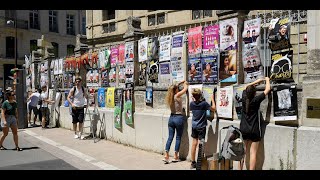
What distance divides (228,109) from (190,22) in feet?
43.9

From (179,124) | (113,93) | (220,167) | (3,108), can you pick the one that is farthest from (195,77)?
(3,108)

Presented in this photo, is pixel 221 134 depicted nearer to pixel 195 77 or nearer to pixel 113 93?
pixel 195 77

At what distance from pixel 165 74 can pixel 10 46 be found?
3918cm

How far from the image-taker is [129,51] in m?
9.76

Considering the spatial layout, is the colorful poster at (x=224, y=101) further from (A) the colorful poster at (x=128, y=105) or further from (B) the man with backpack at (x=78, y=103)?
(B) the man with backpack at (x=78, y=103)

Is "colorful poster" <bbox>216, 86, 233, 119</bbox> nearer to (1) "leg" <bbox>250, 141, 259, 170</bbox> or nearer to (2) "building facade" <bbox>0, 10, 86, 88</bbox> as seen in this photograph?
(1) "leg" <bbox>250, 141, 259, 170</bbox>

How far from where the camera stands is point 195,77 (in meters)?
7.61

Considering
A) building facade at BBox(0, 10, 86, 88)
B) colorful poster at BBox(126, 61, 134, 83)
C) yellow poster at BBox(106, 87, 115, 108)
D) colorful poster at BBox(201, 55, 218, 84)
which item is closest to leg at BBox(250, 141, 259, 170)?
colorful poster at BBox(201, 55, 218, 84)

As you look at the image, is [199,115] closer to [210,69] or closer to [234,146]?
[210,69]

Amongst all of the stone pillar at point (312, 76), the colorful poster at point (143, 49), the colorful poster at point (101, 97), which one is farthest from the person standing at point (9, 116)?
the stone pillar at point (312, 76)

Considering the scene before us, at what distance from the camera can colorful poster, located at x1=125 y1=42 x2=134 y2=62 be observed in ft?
31.6

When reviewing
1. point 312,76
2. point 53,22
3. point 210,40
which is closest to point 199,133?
point 210,40

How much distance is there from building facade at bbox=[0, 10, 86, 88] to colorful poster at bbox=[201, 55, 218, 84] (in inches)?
1418

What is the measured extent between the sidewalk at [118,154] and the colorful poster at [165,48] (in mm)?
2295
